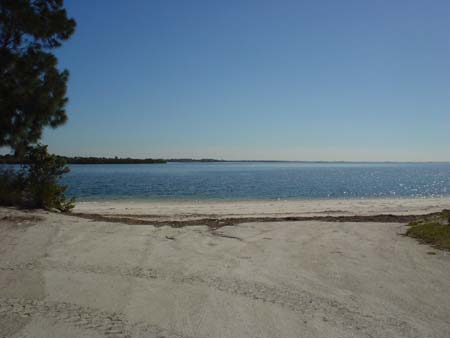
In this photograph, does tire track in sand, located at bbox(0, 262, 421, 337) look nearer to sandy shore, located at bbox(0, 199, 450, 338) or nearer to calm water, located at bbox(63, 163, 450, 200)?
sandy shore, located at bbox(0, 199, 450, 338)

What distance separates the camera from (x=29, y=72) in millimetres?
12117

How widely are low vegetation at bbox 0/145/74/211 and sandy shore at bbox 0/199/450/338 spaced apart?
3850 millimetres

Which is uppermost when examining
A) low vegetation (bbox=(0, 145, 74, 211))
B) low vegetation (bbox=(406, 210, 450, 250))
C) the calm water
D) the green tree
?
the green tree

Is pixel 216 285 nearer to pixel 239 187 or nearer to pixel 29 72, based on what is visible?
pixel 29 72

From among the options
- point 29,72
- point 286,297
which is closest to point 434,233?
point 286,297

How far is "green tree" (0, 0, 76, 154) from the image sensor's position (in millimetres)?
11734

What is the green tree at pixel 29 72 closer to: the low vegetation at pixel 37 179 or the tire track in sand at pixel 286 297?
the low vegetation at pixel 37 179

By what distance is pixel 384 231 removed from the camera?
1074cm

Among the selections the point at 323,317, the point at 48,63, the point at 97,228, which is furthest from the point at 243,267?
the point at 48,63

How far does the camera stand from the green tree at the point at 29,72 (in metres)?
11.7

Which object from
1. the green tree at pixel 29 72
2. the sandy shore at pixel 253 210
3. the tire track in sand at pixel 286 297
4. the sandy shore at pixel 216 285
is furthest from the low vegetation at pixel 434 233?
the green tree at pixel 29 72

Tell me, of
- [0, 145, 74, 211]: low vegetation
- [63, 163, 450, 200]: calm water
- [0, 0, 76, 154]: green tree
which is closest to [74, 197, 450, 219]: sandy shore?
[0, 145, 74, 211]: low vegetation

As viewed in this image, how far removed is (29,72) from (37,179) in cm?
429

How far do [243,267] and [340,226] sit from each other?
18.5 ft
